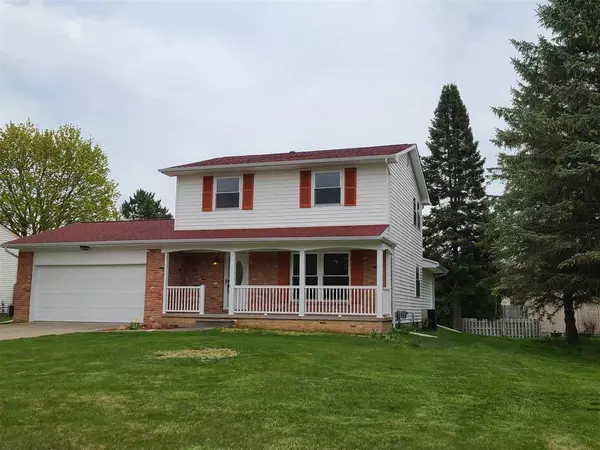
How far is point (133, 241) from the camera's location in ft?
59.6

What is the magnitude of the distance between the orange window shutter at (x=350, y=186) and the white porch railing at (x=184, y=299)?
215 inches

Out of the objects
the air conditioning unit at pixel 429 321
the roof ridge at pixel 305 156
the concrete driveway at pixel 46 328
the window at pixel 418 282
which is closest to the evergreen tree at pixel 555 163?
the roof ridge at pixel 305 156

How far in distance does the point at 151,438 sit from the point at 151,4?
15.3 m

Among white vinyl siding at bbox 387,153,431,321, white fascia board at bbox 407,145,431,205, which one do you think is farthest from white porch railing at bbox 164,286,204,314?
white fascia board at bbox 407,145,431,205

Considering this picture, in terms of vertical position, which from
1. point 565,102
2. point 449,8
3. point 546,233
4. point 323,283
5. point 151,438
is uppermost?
Result: point 449,8

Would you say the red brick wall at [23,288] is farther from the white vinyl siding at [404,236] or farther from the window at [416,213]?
the window at [416,213]

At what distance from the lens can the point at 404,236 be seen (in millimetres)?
20125

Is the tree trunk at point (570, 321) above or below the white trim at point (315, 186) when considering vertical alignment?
below

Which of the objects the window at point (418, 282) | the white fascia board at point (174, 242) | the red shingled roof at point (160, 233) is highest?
the red shingled roof at point (160, 233)

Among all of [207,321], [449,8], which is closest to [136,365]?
[207,321]

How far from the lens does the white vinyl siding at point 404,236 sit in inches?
723

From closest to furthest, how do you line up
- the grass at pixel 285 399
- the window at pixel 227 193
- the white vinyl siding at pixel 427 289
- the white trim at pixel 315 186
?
the grass at pixel 285 399
the white trim at pixel 315 186
the window at pixel 227 193
the white vinyl siding at pixel 427 289

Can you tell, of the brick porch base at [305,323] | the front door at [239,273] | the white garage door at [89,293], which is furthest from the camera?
the white garage door at [89,293]

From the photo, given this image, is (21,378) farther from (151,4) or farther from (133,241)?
(151,4)
